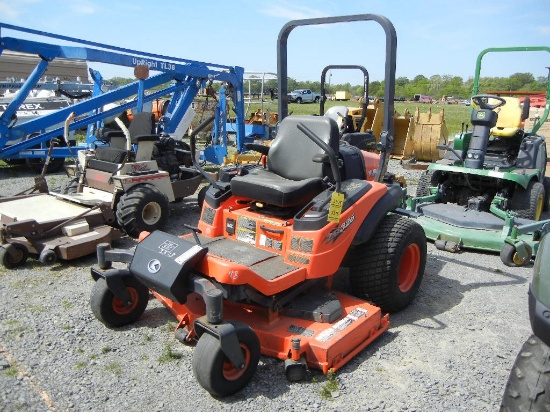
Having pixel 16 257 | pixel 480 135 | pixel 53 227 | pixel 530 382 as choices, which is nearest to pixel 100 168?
pixel 53 227

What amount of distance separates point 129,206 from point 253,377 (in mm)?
3248

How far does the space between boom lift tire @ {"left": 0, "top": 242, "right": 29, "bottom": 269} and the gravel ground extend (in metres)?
0.36

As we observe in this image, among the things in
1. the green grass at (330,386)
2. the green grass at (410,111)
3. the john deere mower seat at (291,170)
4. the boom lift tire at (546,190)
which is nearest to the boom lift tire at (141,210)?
the john deere mower seat at (291,170)

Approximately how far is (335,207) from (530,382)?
164cm

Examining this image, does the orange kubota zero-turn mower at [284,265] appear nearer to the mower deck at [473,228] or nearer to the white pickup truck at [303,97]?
the mower deck at [473,228]

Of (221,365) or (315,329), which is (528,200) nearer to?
(315,329)

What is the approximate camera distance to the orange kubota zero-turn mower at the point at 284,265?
2.91 meters

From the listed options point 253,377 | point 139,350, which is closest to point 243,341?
point 253,377

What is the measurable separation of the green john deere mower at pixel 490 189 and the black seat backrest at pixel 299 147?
187 centimetres

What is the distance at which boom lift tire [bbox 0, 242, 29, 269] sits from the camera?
473cm

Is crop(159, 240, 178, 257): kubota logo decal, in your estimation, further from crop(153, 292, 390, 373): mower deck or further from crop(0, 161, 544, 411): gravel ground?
crop(0, 161, 544, 411): gravel ground

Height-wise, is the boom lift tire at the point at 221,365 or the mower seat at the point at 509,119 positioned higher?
the mower seat at the point at 509,119

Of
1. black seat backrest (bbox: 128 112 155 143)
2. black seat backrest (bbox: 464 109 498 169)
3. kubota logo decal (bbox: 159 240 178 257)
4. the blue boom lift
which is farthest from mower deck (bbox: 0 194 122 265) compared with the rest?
black seat backrest (bbox: 464 109 498 169)

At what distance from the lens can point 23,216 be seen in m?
5.23
